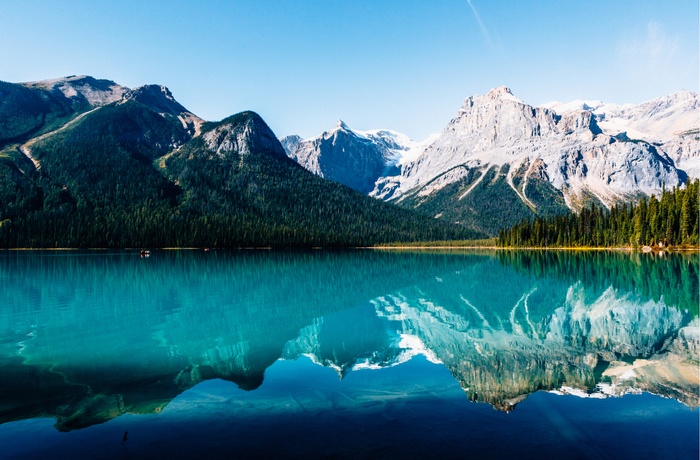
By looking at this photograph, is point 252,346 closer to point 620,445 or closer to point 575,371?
point 575,371

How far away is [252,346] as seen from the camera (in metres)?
24.7

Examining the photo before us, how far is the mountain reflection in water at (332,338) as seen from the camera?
17.1m

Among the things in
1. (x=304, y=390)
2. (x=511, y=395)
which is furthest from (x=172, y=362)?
(x=511, y=395)

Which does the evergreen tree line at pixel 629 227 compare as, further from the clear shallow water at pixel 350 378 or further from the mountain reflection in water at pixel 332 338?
the clear shallow water at pixel 350 378

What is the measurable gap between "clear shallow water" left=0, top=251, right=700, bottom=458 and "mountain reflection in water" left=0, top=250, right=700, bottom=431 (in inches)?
5.4

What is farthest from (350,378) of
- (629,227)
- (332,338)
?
(629,227)

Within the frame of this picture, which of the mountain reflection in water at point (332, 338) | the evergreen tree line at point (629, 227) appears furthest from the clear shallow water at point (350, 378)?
the evergreen tree line at point (629, 227)

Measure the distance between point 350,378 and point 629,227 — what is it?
148777mm

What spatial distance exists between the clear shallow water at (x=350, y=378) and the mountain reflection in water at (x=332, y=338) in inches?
5.4

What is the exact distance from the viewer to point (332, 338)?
26984 mm

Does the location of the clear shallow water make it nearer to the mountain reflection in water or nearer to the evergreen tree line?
the mountain reflection in water

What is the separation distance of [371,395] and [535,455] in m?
6.29

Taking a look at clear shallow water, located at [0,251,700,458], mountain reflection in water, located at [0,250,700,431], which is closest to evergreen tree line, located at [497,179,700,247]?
mountain reflection in water, located at [0,250,700,431]

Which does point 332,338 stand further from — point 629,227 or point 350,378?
point 629,227
